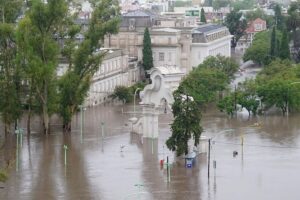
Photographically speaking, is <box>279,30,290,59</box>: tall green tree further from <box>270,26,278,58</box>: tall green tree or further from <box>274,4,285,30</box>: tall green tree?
<box>274,4,285,30</box>: tall green tree

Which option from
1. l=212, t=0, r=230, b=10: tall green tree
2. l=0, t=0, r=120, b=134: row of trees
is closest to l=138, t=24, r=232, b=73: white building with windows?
l=0, t=0, r=120, b=134: row of trees

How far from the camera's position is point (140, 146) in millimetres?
38938

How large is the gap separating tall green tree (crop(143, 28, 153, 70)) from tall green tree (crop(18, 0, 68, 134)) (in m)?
19.5

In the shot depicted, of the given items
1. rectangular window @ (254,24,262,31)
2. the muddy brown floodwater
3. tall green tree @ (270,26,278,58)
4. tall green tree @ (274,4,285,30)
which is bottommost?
the muddy brown floodwater

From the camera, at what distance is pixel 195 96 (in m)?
49.0

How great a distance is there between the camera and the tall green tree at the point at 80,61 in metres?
42.7

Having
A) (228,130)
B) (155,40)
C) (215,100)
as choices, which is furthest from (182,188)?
(155,40)

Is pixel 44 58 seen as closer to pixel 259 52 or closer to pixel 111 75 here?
pixel 111 75

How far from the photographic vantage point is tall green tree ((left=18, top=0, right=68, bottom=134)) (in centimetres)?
4019

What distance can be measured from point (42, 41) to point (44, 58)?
0.89 meters

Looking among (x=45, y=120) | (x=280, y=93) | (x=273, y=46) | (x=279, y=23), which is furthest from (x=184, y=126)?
(x=279, y=23)

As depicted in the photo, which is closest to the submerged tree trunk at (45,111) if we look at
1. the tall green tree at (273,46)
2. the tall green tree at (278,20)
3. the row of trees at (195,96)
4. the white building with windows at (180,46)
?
the row of trees at (195,96)

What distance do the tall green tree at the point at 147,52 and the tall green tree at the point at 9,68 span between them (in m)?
19.3

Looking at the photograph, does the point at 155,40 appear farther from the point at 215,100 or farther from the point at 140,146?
the point at 140,146
